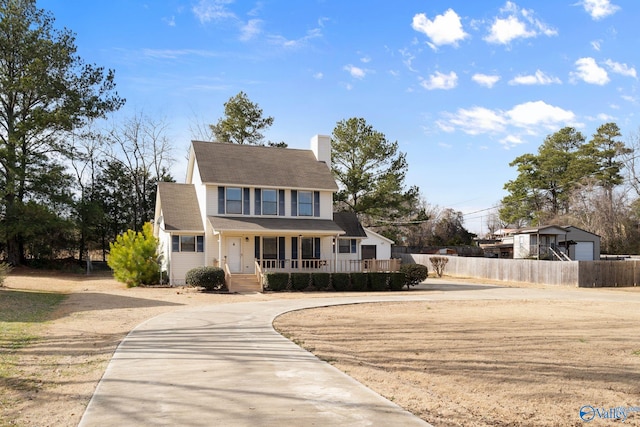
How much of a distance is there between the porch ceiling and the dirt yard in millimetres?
8947

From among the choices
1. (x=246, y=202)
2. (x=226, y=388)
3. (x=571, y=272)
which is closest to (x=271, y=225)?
(x=246, y=202)

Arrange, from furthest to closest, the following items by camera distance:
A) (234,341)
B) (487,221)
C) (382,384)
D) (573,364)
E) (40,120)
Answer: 1. (487,221)
2. (40,120)
3. (234,341)
4. (573,364)
5. (382,384)

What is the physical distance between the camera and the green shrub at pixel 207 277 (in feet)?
77.4

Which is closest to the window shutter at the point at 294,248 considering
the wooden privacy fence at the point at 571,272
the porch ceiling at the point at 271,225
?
the porch ceiling at the point at 271,225

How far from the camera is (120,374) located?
24.6 feet

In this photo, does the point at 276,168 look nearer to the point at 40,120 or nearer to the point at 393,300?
the point at 393,300

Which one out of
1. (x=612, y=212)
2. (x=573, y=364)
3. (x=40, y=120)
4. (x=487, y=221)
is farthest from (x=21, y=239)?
(x=487, y=221)

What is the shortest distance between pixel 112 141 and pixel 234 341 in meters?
41.2

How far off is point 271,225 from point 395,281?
23.1 feet

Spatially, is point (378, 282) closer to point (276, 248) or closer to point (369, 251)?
point (276, 248)

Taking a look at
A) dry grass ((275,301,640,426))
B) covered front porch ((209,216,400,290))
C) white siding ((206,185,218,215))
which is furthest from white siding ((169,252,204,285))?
dry grass ((275,301,640,426))

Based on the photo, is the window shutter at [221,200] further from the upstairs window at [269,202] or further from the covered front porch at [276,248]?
the upstairs window at [269,202]

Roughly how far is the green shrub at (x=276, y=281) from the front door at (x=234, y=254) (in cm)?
338

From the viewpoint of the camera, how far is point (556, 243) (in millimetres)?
42969
